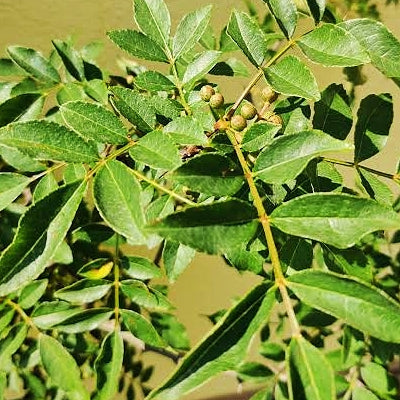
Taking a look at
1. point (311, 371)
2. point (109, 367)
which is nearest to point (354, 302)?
point (311, 371)

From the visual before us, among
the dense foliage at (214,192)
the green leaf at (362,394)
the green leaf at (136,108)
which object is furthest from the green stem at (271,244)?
the green leaf at (362,394)

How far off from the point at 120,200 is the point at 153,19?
1.33ft

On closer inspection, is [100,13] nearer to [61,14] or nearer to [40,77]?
[61,14]

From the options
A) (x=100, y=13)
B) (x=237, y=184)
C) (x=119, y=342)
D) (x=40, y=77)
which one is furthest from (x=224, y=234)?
(x=100, y=13)

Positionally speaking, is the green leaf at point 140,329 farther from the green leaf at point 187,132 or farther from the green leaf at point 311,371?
the green leaf at point 311,371

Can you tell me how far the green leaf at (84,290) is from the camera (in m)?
0.99

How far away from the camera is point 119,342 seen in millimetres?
938

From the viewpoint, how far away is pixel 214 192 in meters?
0.60

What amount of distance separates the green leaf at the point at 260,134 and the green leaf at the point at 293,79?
5 centimetres

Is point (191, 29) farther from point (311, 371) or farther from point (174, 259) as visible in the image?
point (311, 371)

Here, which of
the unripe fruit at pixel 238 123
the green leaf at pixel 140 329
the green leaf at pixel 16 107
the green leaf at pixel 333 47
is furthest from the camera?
the green leaf at pixel 140 329

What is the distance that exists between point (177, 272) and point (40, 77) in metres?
0.50

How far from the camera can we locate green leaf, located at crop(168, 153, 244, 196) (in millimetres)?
567

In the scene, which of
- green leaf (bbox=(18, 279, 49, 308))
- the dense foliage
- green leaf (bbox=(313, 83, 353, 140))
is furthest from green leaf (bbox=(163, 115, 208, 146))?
green leaf (bbox=(18, 279, 49, 308))
